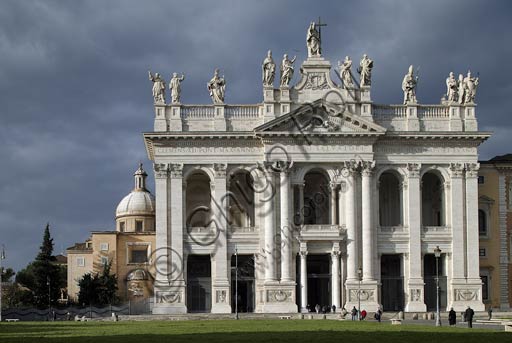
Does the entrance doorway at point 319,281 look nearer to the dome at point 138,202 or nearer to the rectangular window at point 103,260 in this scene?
the rectangular window at point 103,260

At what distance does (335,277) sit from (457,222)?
36.4ft

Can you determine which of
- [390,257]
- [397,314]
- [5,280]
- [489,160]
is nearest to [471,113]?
[489,160]

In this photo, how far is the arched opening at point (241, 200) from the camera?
82331 mm

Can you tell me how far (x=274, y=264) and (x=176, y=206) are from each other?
908 centimetres

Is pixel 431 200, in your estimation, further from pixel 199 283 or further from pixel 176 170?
pixel 176 170

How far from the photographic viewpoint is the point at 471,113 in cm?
8244

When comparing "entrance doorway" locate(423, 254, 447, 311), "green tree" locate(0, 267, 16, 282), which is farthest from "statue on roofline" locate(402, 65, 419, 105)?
"green tree" locate(0, 267, 16, 282)

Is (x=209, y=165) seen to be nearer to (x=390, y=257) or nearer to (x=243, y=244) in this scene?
(x=243, y=244)

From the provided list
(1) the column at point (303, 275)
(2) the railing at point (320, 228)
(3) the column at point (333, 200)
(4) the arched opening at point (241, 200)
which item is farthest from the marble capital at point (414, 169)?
(4) the arched opening at point (241, 200)

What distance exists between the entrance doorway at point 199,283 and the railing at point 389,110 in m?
18.2

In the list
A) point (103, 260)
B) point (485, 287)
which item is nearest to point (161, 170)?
point (103, 260)

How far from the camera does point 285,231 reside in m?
79.2

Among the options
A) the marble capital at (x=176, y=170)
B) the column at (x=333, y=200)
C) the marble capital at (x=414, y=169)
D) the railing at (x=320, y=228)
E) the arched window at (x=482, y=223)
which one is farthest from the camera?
the arched window at (x=482, y=223)

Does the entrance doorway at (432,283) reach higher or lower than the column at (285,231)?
lower
